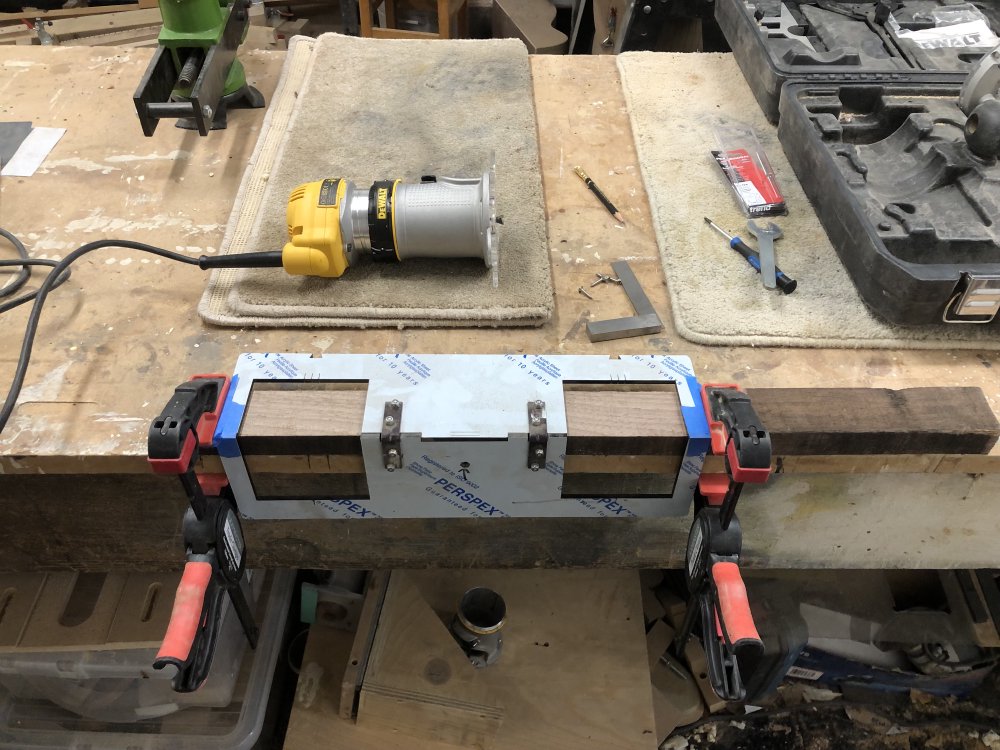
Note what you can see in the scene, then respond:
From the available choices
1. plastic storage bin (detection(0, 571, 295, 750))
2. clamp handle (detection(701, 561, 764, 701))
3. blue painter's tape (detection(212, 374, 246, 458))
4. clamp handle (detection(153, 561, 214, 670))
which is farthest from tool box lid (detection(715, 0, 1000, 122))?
plastic storage bin (detection(0, 571, 295, 750))

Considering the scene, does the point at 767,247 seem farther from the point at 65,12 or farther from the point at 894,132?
the point at 65,12

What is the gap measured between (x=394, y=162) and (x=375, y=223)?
25 centimetres

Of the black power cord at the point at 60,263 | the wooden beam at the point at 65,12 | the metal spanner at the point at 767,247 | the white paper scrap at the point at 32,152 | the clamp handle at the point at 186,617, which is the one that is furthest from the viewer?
the wooden beam at the point at 65,12

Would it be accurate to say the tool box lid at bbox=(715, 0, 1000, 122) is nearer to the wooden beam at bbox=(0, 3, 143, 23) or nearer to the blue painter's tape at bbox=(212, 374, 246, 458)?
the blue painter's tape at bbox=(212, 374, 246, 458)

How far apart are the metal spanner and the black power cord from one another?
66 centimetres

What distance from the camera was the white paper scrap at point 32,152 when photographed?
1104 millimetres

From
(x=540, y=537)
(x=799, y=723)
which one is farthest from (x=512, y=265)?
(x=799, y=723)

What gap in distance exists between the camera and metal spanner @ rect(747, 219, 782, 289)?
95 cm

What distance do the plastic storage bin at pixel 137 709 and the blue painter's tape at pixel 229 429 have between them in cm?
64

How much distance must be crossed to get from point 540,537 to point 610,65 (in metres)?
0.96

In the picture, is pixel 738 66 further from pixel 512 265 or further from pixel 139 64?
pixel 139 64

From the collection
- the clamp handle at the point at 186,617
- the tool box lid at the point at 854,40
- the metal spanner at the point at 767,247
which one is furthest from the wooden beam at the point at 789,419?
the tool box lid at the point at 854,40

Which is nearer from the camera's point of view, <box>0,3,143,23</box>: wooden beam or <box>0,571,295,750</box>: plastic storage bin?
<box>0,571,295,750</box>: plastic storage bin

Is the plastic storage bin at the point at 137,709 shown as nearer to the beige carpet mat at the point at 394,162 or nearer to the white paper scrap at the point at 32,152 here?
the beige carpet mat at the point at 394,162
